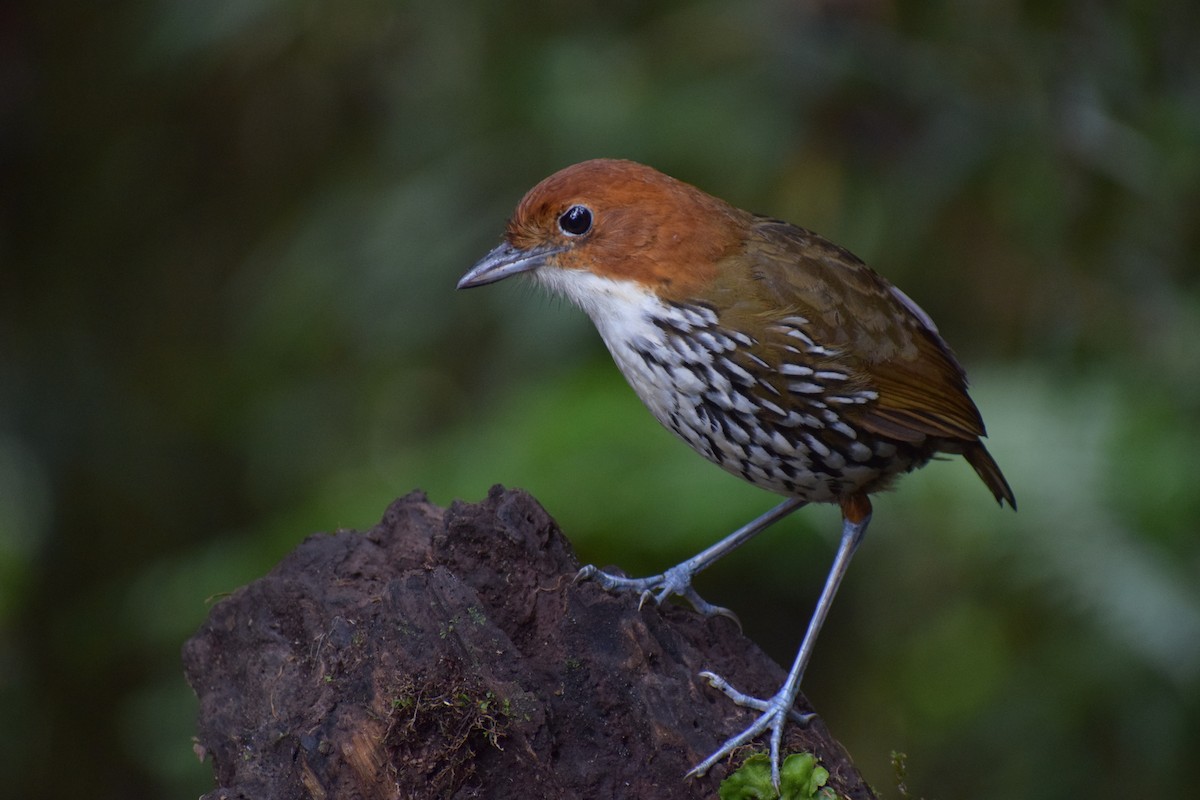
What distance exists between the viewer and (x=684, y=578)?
145 inches

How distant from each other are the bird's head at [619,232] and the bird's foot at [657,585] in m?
0.74

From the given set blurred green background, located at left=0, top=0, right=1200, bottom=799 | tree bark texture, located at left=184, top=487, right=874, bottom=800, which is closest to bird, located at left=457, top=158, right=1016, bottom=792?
tree bark texture, located at left=184, top=487, right=874, bottom=800

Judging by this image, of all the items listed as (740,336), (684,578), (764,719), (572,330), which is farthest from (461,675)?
(572,330)

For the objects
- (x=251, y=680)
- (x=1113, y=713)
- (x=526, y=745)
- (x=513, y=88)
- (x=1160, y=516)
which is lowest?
(x=1113, y=713)

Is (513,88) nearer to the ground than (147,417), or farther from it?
farther from it

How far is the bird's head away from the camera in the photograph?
362cm

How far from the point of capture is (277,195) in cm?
748

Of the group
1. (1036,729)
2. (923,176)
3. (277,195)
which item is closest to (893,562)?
(1036,729)

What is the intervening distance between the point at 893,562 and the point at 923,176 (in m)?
1.54

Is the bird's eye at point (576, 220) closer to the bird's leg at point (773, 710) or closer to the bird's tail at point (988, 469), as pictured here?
the bird's leg at point (773, 710)

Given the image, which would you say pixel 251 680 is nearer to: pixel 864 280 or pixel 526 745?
pixel 526 745

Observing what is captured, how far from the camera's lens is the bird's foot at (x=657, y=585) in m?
3.30

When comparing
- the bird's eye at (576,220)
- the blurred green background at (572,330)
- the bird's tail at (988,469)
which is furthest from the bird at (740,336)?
the blurred green background at (572,330)

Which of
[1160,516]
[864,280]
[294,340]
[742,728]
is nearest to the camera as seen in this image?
[742,728]
